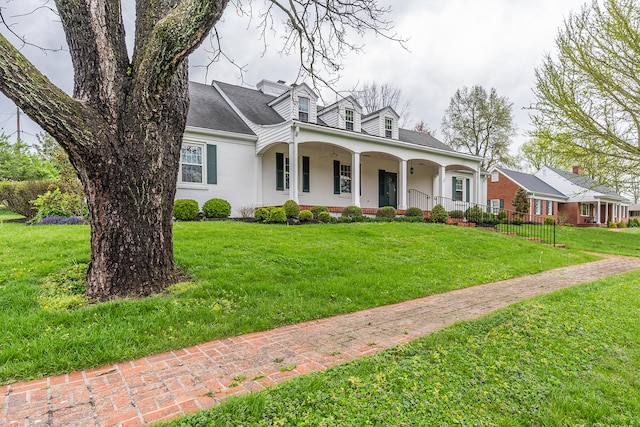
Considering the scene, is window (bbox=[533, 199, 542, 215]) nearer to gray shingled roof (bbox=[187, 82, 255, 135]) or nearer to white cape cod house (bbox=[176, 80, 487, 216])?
white cape cod house (bbox=[176, 80, 487, 216])

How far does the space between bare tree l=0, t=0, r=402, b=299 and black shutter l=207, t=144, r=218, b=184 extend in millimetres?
7187

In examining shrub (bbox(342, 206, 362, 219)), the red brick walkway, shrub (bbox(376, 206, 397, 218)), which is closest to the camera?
the red brick walkway

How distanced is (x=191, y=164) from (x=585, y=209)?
35.0 meters

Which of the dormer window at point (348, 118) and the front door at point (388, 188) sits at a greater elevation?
the dormer window at point (348, 118)

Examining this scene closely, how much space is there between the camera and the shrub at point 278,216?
35.7ft

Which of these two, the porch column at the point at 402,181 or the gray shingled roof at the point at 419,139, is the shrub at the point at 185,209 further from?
the gray shingled roof at the point at 419,139

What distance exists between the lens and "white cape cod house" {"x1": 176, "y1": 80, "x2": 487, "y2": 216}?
38.7 ft

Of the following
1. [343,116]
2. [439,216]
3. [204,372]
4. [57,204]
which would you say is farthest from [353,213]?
[204,372]

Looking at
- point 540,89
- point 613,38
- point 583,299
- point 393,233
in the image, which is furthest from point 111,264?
point 613,38

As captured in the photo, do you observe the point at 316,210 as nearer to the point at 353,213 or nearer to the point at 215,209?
the point at 353,213

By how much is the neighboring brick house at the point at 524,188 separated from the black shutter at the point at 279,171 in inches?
782

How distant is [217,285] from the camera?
15.2 ft

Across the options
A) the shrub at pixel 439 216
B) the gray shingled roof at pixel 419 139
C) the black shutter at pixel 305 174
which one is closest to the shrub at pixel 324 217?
the black shutter at pixel 305 174

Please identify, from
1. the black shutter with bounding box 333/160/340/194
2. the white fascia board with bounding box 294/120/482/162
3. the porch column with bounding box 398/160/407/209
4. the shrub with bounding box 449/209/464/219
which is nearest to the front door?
the porch column with bounding box 398/160/407/209
